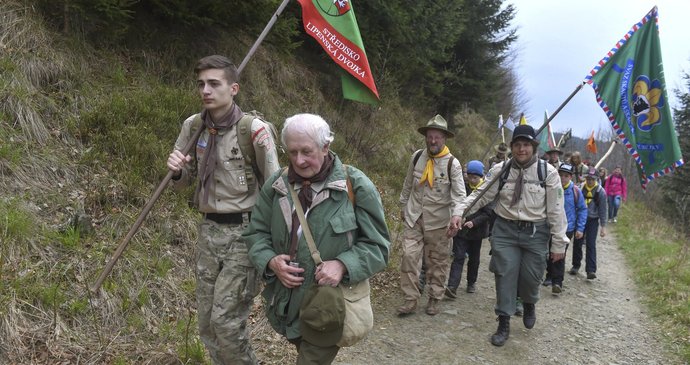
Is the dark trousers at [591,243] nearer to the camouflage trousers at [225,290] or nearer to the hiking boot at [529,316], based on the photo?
the hiking boot at [529,316]

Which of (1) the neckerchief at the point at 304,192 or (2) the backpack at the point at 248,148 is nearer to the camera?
(1) the neckerchief at the point at 304,192

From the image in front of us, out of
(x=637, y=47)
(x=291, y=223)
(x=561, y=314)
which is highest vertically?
(x=637, y=47)

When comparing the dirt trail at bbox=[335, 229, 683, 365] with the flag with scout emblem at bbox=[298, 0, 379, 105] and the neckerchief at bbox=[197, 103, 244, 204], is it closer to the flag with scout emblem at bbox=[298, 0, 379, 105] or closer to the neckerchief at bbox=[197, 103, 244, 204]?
the neckerchief at bbox=[197, 103, 244, 204]

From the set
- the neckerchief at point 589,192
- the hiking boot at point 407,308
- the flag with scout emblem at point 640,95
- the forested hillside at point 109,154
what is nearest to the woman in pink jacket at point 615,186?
the neckerchief at point 589,192

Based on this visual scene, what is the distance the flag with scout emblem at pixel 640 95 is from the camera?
18.3ft

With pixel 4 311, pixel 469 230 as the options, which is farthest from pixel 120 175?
pixel 469 230

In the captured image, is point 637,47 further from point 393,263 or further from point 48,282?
point 48,282

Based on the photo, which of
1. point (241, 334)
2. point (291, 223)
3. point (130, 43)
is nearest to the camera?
point (291, 223)

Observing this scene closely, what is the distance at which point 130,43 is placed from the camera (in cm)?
730

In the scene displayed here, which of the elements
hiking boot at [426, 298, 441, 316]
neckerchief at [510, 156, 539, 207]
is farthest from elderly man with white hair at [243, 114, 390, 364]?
hiking boot at [426, 298, 441, 316]

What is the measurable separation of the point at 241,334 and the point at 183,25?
619cm

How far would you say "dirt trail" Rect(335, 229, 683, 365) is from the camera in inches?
195

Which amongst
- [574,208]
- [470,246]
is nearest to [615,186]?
[574,208]

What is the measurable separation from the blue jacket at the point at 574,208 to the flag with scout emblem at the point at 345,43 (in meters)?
5.17
